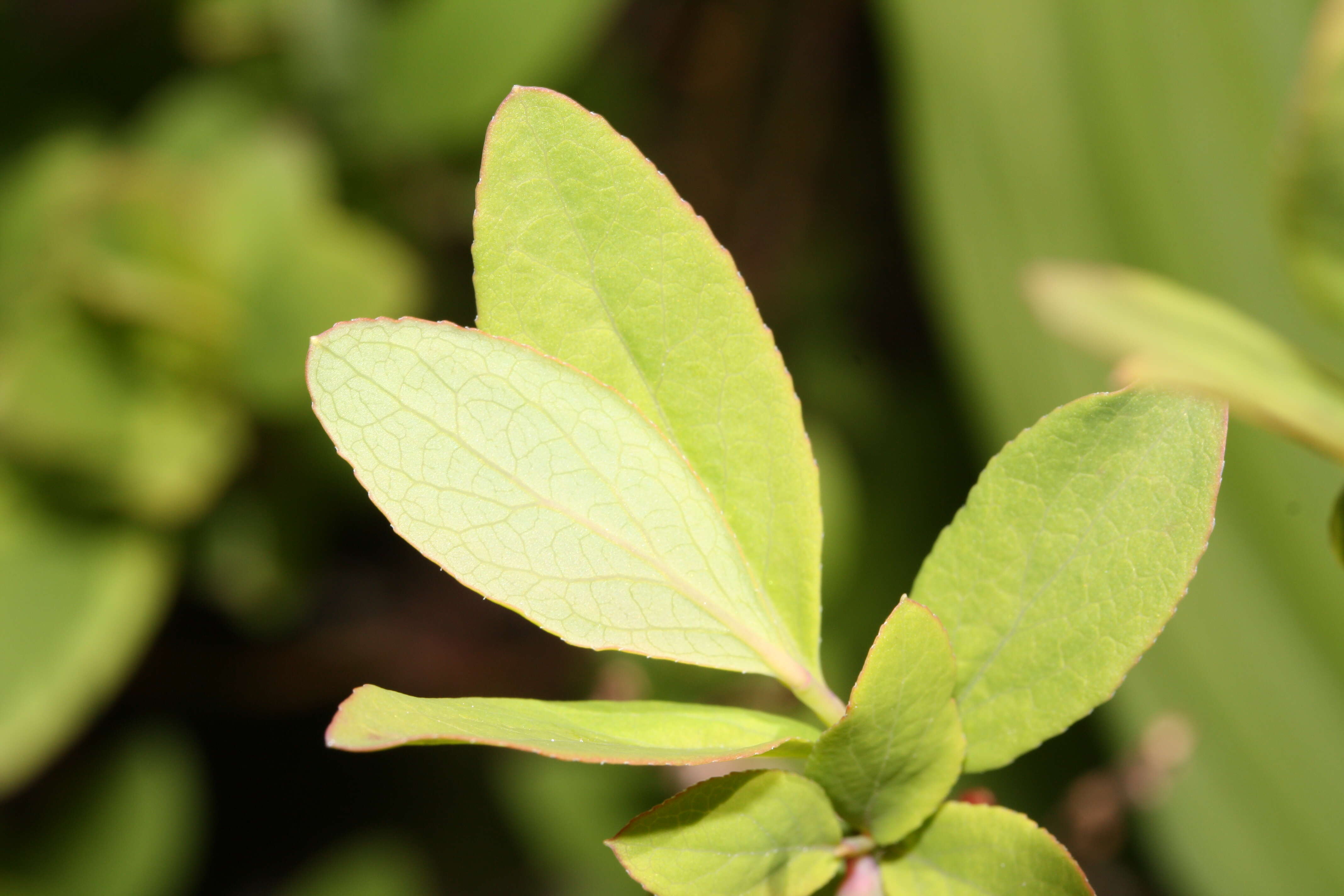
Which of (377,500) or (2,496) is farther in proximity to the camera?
(2,496)

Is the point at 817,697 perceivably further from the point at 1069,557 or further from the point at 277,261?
the point at 277,261

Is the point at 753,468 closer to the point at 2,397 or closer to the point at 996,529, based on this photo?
the point at 996,529

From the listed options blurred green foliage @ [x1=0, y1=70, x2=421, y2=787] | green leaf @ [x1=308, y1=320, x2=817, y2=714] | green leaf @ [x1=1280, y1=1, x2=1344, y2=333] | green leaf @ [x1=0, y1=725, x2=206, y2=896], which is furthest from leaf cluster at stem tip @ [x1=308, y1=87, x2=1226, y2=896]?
green leaf @ [x1=0, y1=725, x2=206, y2=896]

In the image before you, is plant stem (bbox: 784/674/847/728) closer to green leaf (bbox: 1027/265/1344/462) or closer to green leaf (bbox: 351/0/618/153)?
green leaf (bbox: 1027/265/1344/462)

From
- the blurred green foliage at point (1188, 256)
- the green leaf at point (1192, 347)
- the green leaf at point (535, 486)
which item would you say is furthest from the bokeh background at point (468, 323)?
the green leaf at point (535, 486)

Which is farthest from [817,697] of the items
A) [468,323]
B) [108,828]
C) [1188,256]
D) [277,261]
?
[108,828]

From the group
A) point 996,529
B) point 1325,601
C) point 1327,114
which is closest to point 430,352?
point 996,529
